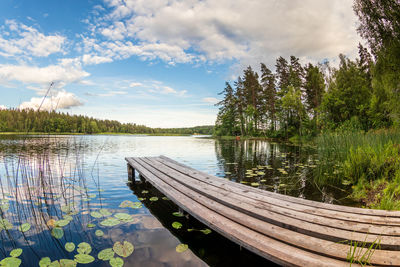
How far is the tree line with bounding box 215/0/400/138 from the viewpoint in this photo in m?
11.0

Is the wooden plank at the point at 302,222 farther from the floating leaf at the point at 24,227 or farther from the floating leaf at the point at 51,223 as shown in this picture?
the floating leaf at the point at 24,227

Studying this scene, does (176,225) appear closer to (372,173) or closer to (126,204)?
(126,204)

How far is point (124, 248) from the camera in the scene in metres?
2.66

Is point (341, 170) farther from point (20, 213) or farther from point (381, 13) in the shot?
point (381, 13)

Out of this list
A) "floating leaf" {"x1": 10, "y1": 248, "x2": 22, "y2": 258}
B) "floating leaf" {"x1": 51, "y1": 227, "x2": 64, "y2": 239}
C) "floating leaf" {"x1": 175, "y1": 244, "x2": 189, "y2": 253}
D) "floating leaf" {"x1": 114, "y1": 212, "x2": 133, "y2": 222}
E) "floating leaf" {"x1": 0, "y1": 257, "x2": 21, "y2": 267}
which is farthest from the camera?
"floating leaf" {"x1": 114, "y1": 212, "x2": 133, "y2": 222}

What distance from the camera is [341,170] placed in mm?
6578

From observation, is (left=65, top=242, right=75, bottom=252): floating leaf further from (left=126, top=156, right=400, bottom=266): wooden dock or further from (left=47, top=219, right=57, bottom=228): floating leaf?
(left=126, top=156, right=400, bottom=266): wooden dock

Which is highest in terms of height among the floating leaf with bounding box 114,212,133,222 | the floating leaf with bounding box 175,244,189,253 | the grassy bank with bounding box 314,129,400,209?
the grassy bank with bounding box 314,129,400,209

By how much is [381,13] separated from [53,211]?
1711 cm

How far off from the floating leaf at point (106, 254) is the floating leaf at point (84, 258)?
11 centimetres

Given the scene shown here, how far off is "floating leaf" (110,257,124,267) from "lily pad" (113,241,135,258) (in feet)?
0.50

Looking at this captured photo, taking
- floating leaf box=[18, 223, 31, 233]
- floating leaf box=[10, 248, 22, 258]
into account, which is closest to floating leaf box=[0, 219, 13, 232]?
floating leaf box=[18, 223, 31, 233]

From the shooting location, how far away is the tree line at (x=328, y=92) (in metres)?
11.0

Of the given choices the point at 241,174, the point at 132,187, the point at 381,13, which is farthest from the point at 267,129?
the point at 132,187
